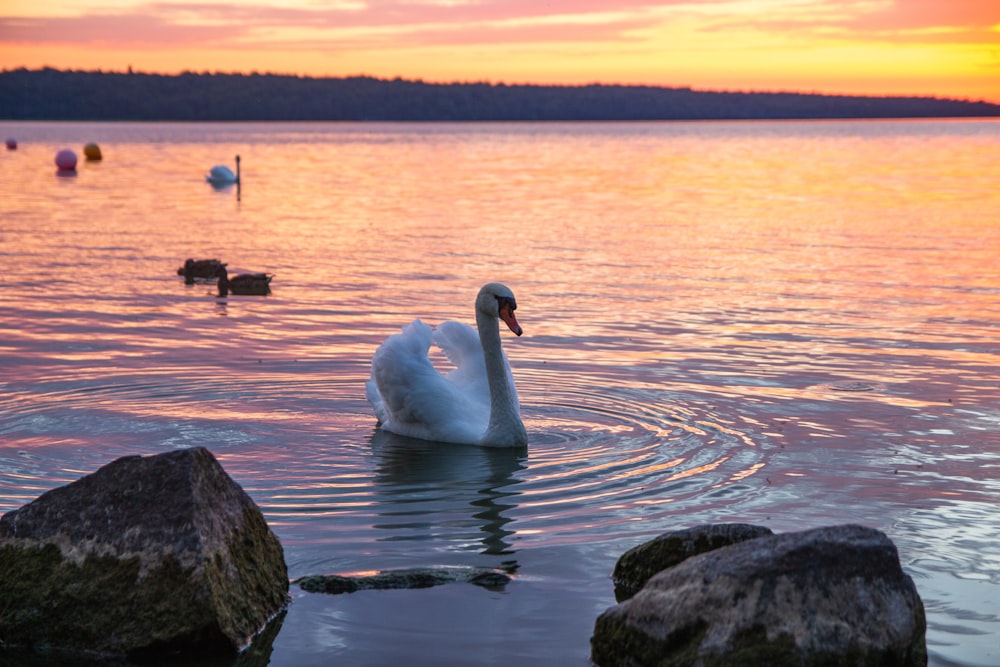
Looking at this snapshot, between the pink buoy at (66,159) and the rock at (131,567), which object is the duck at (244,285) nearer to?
the rock at (131,567)

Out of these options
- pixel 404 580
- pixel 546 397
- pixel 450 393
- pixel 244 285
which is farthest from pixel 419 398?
pixel 244 285

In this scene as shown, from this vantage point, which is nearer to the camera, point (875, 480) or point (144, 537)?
point (144, 537)

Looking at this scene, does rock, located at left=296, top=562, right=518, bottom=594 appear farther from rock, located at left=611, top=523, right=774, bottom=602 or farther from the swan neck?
the swan neck

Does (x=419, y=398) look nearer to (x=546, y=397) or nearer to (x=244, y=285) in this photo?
(x=546, y=397)

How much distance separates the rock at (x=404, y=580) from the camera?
745 centimetres

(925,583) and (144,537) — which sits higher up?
(144,537)

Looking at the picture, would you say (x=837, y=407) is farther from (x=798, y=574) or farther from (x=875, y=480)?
(x=798, y=574)

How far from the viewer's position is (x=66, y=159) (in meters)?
60.7

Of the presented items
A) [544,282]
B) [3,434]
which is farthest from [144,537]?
[544,282]

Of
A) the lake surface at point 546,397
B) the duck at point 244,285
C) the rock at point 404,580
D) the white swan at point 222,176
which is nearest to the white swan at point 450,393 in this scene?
the lake surface at point 546,397

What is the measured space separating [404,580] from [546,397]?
5.55 meters

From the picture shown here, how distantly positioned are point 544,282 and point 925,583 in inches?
545

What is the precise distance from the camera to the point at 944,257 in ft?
79.2

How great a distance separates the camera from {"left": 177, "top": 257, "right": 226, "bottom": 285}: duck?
2114 centimetres
